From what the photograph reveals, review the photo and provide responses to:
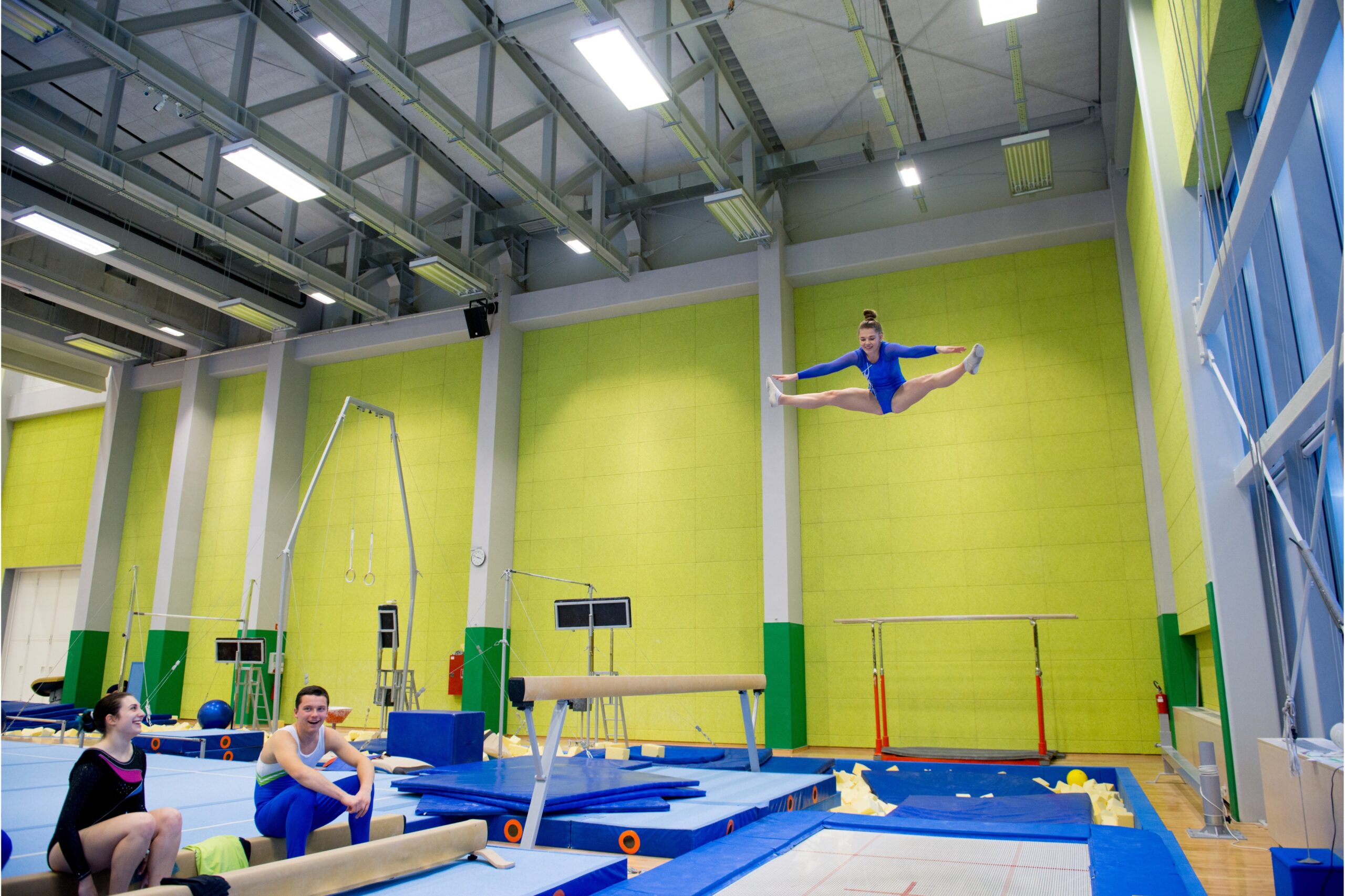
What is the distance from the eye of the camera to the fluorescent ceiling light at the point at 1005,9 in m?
7.14

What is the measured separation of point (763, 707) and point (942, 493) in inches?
147

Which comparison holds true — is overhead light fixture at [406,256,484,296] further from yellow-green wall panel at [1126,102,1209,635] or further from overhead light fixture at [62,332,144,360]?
yellow-green wall panel at [1126,102,1209,635]

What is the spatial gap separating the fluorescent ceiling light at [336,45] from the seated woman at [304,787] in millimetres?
6346

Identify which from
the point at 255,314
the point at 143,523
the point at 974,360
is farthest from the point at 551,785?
the point at 143,523

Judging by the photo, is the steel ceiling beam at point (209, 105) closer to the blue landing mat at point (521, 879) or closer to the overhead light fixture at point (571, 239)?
the overhead light fixture at point (571, 239)

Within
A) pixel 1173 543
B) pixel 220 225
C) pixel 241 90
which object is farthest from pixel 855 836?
pixel 220 225

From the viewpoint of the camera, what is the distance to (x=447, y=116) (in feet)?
31.1

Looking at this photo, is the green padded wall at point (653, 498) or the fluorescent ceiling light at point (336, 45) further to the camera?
the green padded wall at point (653, 498)

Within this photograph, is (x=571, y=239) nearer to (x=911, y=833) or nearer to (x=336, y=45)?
(x=336, y=45)

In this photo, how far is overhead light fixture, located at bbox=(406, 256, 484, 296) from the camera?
11953 mm

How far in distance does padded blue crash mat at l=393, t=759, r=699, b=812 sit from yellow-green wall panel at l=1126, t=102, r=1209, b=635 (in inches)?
194

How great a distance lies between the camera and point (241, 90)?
9.25 meters

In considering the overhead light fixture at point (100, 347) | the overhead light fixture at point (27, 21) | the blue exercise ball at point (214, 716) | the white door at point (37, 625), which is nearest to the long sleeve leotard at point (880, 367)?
the overhead light fixture at point (27, 21)

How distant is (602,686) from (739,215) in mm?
7274
